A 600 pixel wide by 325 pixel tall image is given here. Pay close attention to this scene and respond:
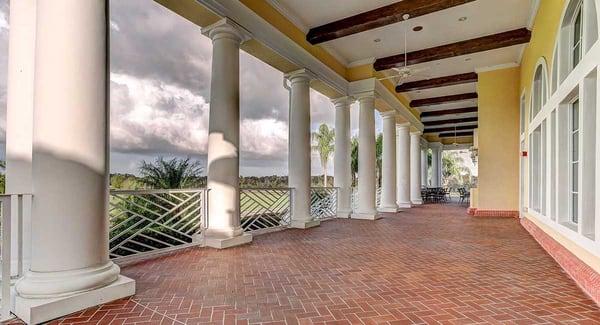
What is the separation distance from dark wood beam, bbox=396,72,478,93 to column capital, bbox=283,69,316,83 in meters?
5.29

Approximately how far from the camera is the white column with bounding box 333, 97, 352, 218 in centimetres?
967

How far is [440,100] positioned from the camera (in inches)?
551

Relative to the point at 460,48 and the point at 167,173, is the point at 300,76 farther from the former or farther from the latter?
the point at 460,48

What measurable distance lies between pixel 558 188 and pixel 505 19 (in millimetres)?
4521

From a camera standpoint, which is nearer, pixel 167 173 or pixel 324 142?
pixel 167 173

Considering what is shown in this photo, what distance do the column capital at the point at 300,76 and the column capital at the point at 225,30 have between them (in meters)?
2.14

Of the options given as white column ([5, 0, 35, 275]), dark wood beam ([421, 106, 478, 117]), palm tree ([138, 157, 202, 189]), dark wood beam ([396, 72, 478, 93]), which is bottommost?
palm tree ([138, 157, 202, 189])

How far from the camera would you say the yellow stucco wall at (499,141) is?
32.3 feet

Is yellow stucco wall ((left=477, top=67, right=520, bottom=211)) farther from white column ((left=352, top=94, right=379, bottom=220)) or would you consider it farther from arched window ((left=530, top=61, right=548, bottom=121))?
white column ((left=352, top=94, right=379, bottom=220))

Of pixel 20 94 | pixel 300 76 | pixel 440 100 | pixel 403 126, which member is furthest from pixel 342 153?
pixel 20 94

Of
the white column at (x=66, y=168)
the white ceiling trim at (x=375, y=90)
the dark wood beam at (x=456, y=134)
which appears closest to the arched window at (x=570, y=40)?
the white ceiling trim at (x=375, y=90)

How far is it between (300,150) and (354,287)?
4649mm

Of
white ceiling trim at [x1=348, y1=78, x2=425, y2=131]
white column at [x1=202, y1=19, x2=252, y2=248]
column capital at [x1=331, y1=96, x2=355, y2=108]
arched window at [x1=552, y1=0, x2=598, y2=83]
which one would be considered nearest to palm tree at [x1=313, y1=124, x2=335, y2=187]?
white ceiling trim at [x1=348, y1=78, x2=425, y2=131]

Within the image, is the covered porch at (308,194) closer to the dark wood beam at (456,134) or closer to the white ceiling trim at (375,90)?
the white ceiling trim at (375,90)
